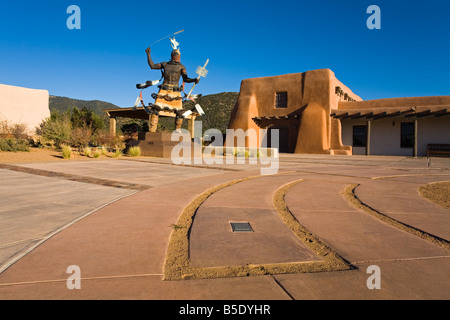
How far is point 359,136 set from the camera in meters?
23.0

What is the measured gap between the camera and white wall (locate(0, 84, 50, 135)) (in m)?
26.1

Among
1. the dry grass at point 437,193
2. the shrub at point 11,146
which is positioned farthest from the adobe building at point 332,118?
the dry grass at point 437,193

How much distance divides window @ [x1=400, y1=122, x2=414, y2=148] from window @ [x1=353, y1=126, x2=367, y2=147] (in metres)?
2.56

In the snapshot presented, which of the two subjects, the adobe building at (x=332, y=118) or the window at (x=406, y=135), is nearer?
the adobe building at (x=332, y=118)

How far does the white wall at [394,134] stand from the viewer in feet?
66.0

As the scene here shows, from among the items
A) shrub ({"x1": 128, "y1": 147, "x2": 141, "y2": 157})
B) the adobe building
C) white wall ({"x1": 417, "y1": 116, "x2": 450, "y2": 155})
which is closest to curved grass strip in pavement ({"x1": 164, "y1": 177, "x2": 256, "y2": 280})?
shrub ({"x1": 128, "y1": 147, "x2": 141, "y2": 157})

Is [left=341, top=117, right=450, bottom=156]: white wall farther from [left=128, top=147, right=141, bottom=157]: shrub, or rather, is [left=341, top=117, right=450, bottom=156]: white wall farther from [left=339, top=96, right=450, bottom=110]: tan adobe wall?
[left=128, top=147, right=141, bottom=157]: shrub

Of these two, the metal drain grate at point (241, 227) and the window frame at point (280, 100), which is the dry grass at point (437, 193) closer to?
the metal drain grate at point (241, 227)

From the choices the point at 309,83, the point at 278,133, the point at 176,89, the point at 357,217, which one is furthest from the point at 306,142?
the point at 357,217

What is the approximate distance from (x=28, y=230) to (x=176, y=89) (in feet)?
44.6

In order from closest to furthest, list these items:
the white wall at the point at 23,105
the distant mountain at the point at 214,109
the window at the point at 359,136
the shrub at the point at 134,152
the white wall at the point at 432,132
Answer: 1. the shrub at the point at 134,152
2. the white wall at the point at 432,132
3. the window at the point at 359,136
4. the white wall at the point at 23,105
5. the distant mountain at the point at 214,109

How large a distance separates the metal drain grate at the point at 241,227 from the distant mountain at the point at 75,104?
78.7m

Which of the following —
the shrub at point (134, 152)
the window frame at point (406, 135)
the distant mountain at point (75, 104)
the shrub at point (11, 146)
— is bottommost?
the shrub at point (134, 152)
